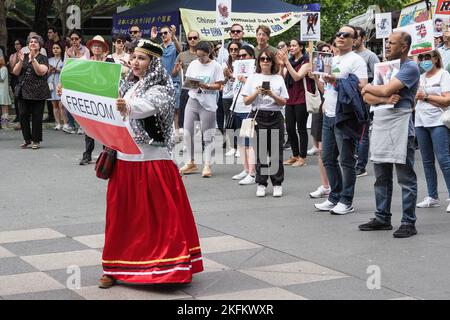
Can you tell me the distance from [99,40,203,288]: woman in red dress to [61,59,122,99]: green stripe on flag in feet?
0.53

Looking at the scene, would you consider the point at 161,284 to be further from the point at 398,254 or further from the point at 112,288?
the point at 398,254

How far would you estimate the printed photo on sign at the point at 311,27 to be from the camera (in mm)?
13844

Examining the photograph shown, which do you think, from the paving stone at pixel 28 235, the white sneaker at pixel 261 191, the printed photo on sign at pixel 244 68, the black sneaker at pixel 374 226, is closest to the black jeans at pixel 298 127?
the printed photo on sign at pixel 244 68

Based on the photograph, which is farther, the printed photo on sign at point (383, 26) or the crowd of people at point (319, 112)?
the printed photo on sign at point (383, 26)

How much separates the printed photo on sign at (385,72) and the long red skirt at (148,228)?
100 inches

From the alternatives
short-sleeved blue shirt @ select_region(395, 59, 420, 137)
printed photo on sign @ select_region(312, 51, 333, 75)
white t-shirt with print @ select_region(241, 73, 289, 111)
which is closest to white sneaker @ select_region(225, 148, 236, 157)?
white t-shirt with print @ select_region(241, 73, 289, 111)

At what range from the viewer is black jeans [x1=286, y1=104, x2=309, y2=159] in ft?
43.9

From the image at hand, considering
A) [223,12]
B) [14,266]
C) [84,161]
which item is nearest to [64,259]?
[14,266]

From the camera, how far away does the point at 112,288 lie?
20.9ft

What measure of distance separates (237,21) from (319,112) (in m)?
9.13

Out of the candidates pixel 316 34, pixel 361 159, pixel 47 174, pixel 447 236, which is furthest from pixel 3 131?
pixel 447 236

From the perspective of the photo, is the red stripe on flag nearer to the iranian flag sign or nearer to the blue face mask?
the iranian flag sign

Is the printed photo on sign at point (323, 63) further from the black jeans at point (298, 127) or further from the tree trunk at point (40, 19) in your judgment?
the tree trunk at point (40, 19)

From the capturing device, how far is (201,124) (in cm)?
1227
